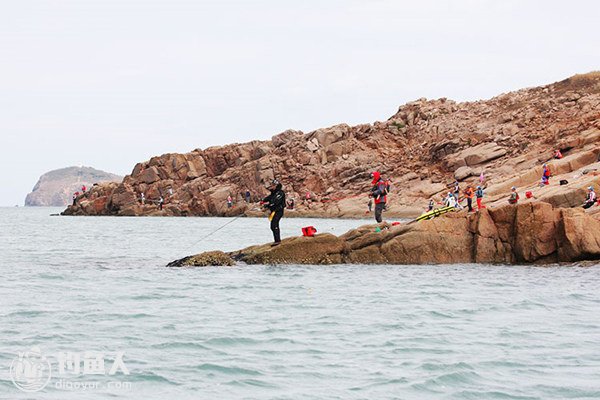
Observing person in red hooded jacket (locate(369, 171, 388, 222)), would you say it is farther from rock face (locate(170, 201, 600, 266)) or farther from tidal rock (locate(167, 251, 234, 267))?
tidal rock (locate(167, 251, 234, 267))

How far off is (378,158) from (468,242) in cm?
6308

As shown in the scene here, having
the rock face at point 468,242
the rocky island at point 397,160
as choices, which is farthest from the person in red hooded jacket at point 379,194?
the rocky island at point 397,160

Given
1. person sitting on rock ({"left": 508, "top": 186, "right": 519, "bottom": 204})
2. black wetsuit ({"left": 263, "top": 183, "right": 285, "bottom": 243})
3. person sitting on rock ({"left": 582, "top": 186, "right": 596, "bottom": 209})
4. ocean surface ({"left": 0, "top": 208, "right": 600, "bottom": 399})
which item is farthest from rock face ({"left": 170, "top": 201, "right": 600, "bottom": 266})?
person sitting on rock ({"left": 508, "top": 186, "right": 519, "bottom": 204})

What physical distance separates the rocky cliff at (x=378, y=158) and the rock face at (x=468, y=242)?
44.1 metres

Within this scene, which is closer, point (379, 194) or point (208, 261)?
point (208, 261)

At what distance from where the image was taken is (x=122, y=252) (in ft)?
105

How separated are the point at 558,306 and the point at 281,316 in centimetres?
552

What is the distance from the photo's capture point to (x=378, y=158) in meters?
86.0

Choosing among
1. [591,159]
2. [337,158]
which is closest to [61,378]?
[591,159]

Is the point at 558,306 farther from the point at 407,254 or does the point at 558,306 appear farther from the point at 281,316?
the point at 407,254

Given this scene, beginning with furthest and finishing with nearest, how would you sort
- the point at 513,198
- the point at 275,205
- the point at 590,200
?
the point at 513,198 < the point at 590,200 < the point at 275,205

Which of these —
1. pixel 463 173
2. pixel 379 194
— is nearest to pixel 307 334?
pixel 379 194

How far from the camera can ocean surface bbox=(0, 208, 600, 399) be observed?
9648 mm

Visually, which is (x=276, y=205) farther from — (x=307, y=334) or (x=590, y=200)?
(x=307, y=334)
